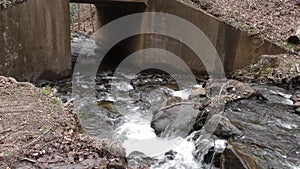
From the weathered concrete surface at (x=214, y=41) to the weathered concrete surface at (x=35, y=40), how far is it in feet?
10.2

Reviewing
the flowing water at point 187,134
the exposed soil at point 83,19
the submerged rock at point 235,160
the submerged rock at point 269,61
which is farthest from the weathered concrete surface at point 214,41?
the exposed soil at point 83,19

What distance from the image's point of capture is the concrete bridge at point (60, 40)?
24.9 feet

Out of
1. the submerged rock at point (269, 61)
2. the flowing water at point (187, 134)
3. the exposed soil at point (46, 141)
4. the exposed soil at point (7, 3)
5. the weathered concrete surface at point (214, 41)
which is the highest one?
the exposed soil at point (7, 3)

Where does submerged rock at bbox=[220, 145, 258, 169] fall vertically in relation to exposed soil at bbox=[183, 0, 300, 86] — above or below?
below

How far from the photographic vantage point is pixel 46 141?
12.0ft

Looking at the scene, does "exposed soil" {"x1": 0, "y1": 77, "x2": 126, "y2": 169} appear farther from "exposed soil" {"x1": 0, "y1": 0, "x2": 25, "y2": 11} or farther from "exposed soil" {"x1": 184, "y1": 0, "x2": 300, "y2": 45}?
"exposed soil" {"x1": 184, "y1": 0, "x2": 300, "y2": 45}

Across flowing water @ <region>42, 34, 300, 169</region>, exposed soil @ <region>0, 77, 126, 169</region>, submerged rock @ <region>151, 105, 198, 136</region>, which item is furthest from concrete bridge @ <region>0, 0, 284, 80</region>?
submerged rock @ <region>151, 105, 198, 136</region>

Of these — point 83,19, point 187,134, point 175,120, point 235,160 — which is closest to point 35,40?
point 175,120

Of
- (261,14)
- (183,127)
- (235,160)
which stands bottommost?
(183,127)

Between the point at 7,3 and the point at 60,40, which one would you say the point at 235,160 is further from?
the point at 60,40

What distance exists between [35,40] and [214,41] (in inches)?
223

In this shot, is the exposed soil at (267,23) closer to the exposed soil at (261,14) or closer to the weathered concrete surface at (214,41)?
the exposed soil at (261,14)

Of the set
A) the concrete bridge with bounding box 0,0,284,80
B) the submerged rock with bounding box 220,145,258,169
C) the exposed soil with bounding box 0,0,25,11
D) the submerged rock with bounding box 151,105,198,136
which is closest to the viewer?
the submerged rock with bounding box 220,145,258,169

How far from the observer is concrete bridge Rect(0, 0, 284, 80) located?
7594 millimetres
